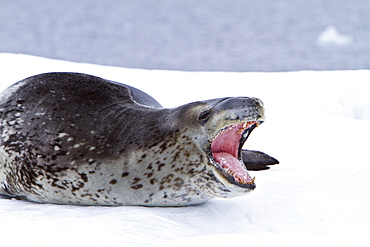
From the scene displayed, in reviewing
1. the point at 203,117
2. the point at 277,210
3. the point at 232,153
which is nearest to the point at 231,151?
the point at 232,153

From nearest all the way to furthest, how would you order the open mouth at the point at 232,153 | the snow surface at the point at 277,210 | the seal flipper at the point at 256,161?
the snow surface at the point at 277,210, the open mouth at the point at 232,153, the seal flipper at the point at 256,161

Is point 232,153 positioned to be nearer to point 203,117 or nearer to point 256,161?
point 203,117

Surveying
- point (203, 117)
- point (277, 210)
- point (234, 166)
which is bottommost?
point (277, 210)

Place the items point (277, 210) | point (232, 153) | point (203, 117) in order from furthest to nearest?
1. point (277, 210)
2. point (232, 153)
3. point (203, 117)

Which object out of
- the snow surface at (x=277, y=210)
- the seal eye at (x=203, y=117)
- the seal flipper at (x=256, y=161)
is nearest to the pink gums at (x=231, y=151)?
the seal eye at (x=203, y=117)

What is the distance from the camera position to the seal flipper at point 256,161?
4.07m

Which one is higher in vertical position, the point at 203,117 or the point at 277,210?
the point at 203,117

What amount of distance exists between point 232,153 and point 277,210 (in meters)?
0.48

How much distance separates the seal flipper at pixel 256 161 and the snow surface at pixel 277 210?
5cm

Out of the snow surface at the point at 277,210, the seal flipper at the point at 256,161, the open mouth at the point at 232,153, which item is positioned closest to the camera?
the snow surface at the point at 277,210

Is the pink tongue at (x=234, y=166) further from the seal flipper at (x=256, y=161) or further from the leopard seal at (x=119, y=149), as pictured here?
the seal flipper at (x=256, y=161)

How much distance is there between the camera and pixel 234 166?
293 centimetres

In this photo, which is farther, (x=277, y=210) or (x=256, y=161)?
(x=256, y=161)

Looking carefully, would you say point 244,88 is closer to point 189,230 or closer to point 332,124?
point 332,124
